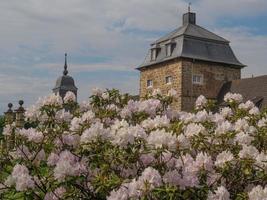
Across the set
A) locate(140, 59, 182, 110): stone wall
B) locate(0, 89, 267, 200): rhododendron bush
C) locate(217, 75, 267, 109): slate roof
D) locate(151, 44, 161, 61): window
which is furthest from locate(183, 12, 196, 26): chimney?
locate(0, 89, 267, 200): rhododendron bush

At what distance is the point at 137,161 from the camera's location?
393 centimetres

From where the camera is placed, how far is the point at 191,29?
3803 cm

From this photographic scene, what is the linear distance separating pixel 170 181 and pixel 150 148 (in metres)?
0.34

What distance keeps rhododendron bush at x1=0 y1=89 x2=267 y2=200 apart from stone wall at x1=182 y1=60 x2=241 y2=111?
1127 inches

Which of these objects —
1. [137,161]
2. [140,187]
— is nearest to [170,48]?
[137,161]

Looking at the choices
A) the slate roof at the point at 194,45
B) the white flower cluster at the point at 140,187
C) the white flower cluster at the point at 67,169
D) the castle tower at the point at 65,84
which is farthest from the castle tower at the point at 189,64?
the white flower cluster at the point at 140,187

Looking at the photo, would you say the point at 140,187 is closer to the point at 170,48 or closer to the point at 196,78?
the point at 196,78

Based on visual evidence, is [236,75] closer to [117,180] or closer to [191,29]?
[191,29]

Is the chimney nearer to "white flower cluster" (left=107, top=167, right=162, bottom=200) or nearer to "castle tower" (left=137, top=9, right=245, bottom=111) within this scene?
"castle tower" (left=137, top=9, right=245, bottom=111)

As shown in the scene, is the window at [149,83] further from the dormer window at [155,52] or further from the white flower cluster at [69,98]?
the white flower cluster at [69,98]

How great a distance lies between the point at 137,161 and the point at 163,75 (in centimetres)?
3218

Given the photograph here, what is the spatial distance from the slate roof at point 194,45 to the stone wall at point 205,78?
44cm

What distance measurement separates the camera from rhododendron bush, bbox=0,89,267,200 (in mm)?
3488

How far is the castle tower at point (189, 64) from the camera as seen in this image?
34375mm
